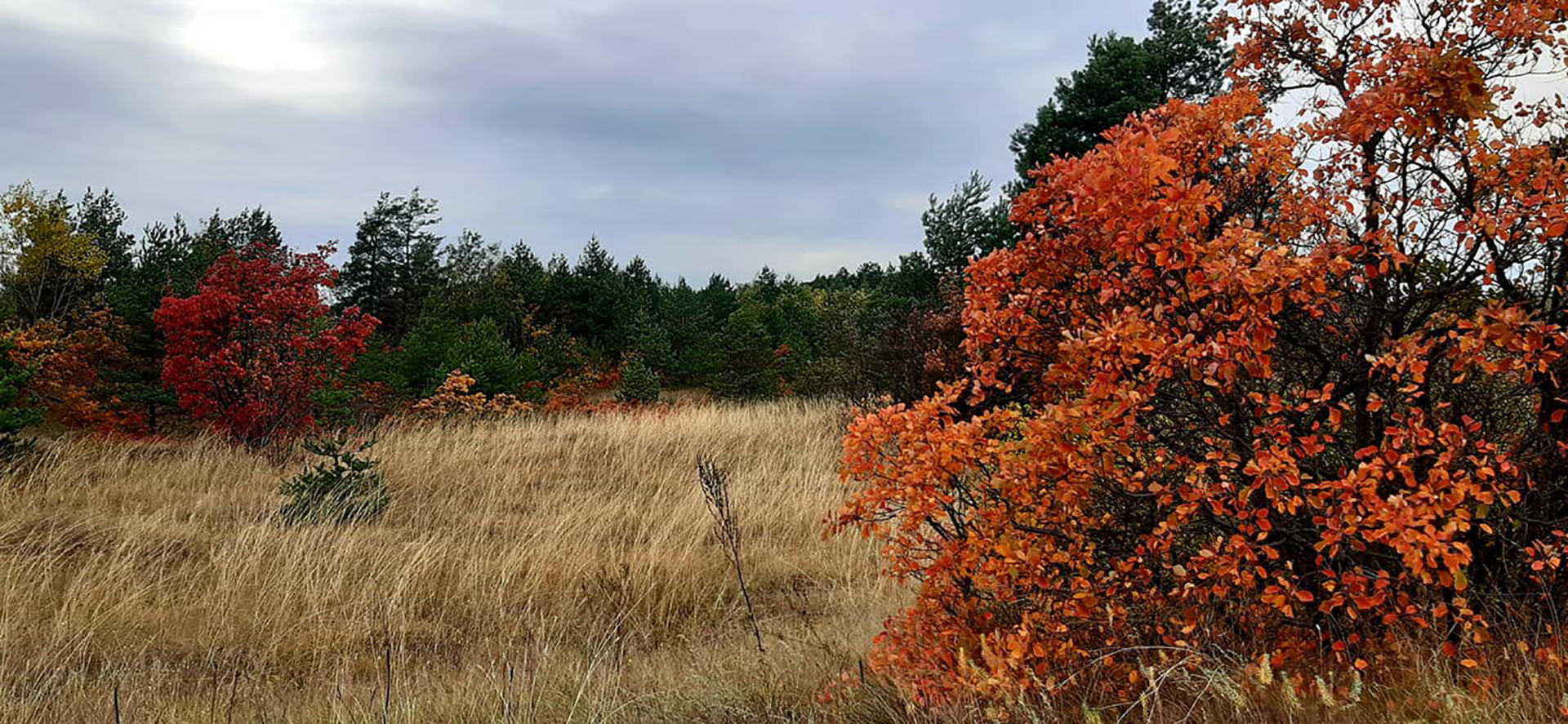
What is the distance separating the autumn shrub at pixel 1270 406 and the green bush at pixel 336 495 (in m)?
4.65

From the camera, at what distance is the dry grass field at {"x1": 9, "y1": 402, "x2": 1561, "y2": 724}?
2.83 meters

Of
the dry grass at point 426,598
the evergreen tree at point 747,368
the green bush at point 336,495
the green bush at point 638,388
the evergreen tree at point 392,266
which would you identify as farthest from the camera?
the evergreen tree at point 392,266

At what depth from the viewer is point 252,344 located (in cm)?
1058

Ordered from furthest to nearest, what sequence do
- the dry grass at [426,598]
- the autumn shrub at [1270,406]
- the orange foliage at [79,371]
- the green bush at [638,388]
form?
the green bush at [638,388] < the orange foliage at [79,371] < the dry grass at [426,598] < the autumn shrub at [1270,406]

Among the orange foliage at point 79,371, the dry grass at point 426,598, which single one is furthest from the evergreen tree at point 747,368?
the dry grass at point 426,598

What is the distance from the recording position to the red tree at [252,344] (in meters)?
10.1

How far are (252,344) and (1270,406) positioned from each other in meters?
11.5

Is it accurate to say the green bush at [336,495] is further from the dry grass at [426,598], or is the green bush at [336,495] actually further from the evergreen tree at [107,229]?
the evergreen tree at [107,229]

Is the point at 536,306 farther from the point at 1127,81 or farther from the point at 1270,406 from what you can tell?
the point at 1270,406

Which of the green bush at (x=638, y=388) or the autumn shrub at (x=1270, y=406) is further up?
the autumn shrub at (x=1270, y=406)

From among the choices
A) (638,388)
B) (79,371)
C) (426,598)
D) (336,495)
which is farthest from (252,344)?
(79,371)

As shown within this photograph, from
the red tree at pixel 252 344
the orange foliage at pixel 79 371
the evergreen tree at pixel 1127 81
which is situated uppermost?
the evergreen tree at pixel 1127 81

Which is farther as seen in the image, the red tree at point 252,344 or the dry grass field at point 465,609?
the red tree at point 252,344

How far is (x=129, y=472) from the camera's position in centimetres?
747
